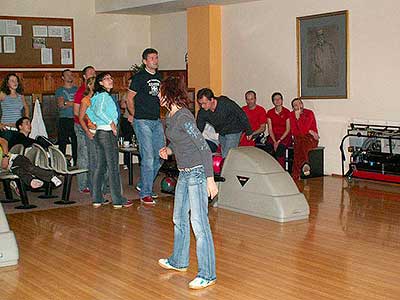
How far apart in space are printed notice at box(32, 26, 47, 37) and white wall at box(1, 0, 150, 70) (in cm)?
22

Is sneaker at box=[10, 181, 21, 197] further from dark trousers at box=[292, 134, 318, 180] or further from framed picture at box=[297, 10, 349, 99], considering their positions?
framed picture at box=[297, 10, 349, 99]

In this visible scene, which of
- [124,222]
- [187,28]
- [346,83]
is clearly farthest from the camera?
[187,28]

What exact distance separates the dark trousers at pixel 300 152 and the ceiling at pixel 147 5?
111 inches

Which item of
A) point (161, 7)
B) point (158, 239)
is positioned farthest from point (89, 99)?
point (161, 7)

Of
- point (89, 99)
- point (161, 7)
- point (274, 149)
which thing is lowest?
point (274, 149)

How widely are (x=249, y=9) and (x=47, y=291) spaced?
777 cm

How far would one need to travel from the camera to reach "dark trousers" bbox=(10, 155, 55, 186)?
7852mm

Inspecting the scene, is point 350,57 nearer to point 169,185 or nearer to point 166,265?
point 169,185

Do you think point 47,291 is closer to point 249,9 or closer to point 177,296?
point 177,296

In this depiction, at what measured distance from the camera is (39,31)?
44.0ft

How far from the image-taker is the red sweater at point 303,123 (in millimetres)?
10328

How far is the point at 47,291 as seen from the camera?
498 cm

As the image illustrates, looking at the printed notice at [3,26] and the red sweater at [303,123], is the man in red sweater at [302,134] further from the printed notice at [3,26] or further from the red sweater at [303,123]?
the printed notice at [3,26]

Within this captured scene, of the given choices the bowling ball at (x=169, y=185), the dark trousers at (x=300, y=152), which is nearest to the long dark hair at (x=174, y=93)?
the bowling ball at (x=169, y=185)
